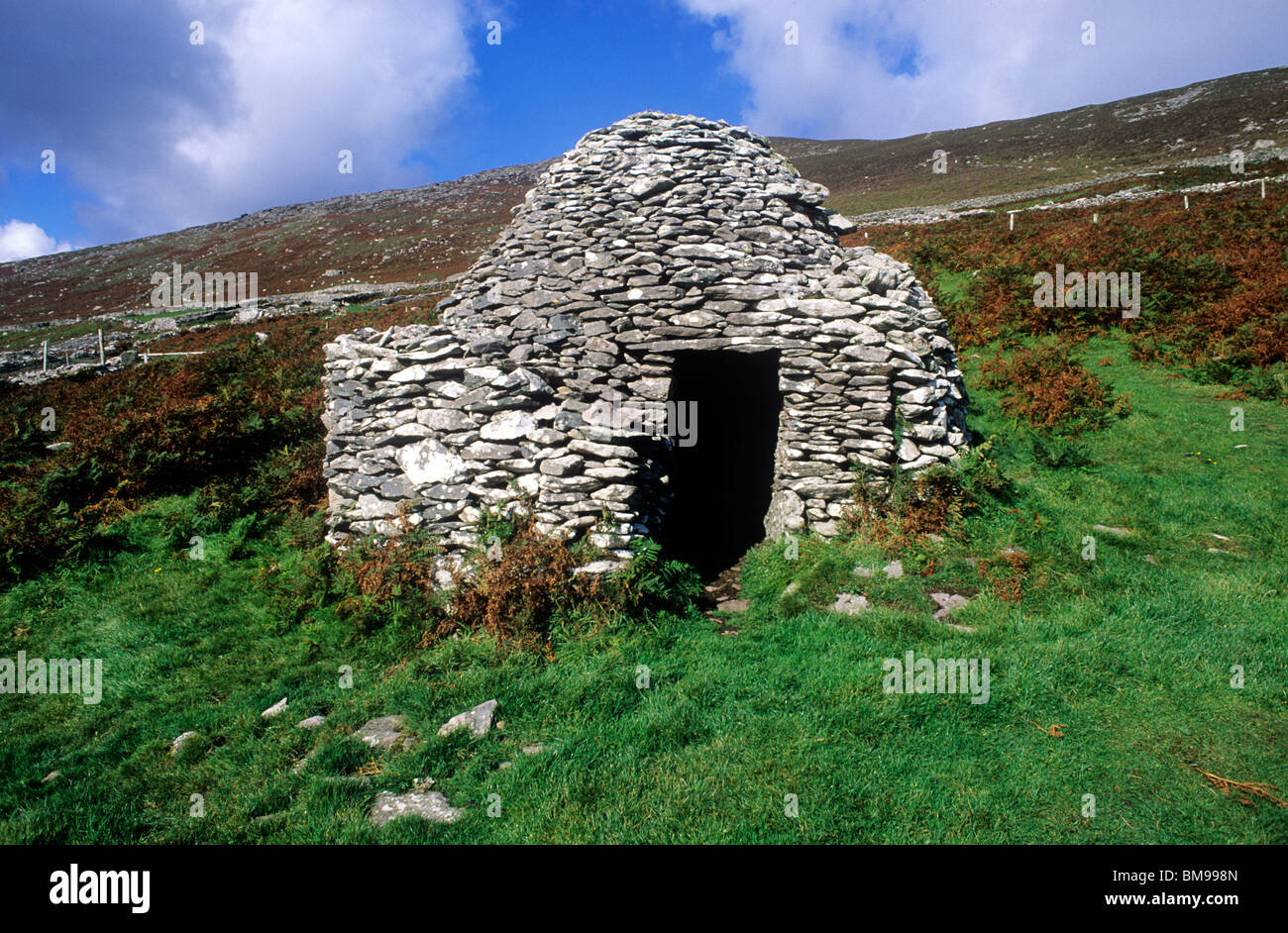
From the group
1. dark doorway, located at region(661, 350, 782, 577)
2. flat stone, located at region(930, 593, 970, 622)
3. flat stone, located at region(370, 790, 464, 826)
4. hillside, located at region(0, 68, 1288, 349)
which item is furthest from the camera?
hillside, located at region(0, 68, 1288, 349)

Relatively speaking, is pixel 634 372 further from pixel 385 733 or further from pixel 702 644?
pixel 385 733

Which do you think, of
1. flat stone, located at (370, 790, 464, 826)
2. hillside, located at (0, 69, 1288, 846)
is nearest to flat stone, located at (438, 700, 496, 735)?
hillside, located at (0, 69, 1288, 846)

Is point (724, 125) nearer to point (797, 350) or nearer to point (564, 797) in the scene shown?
point (797, 350)

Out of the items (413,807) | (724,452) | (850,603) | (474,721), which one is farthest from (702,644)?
(724,452)

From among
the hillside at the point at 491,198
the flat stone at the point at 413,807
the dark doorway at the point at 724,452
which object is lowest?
the flat stone at the point at 413,807

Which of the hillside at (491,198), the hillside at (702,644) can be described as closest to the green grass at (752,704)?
the hillside at (702,644)

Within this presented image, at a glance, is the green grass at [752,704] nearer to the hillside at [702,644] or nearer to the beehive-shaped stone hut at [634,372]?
the hillside at [702,644]

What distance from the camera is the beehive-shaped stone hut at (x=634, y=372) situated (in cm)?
736

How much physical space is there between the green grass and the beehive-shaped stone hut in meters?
1.38

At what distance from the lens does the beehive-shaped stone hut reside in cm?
736

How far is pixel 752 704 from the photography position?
5227 mm

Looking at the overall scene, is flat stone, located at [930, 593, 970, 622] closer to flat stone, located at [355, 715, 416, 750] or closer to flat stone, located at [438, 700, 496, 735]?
flat stone, located at [438, 700, 496, 735]

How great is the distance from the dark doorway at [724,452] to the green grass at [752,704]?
215cm
